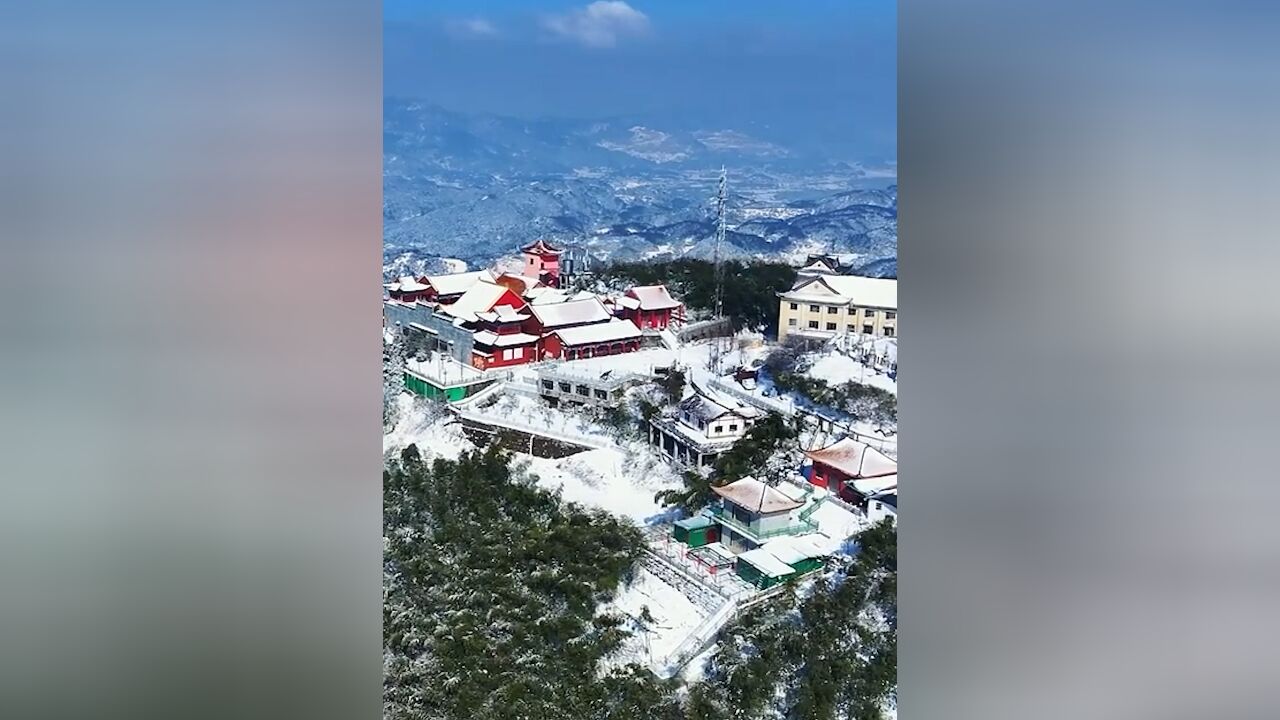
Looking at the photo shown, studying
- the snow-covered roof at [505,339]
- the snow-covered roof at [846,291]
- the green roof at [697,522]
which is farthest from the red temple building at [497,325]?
the snow-covered roof at [846,291]

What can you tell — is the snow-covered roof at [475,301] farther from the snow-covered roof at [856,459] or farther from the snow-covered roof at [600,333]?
the snow-covered roof at [856,459]

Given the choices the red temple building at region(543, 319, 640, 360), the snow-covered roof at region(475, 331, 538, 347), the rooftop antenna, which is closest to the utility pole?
the rooftop antenna

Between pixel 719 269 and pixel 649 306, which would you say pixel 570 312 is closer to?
pixel 649 306
